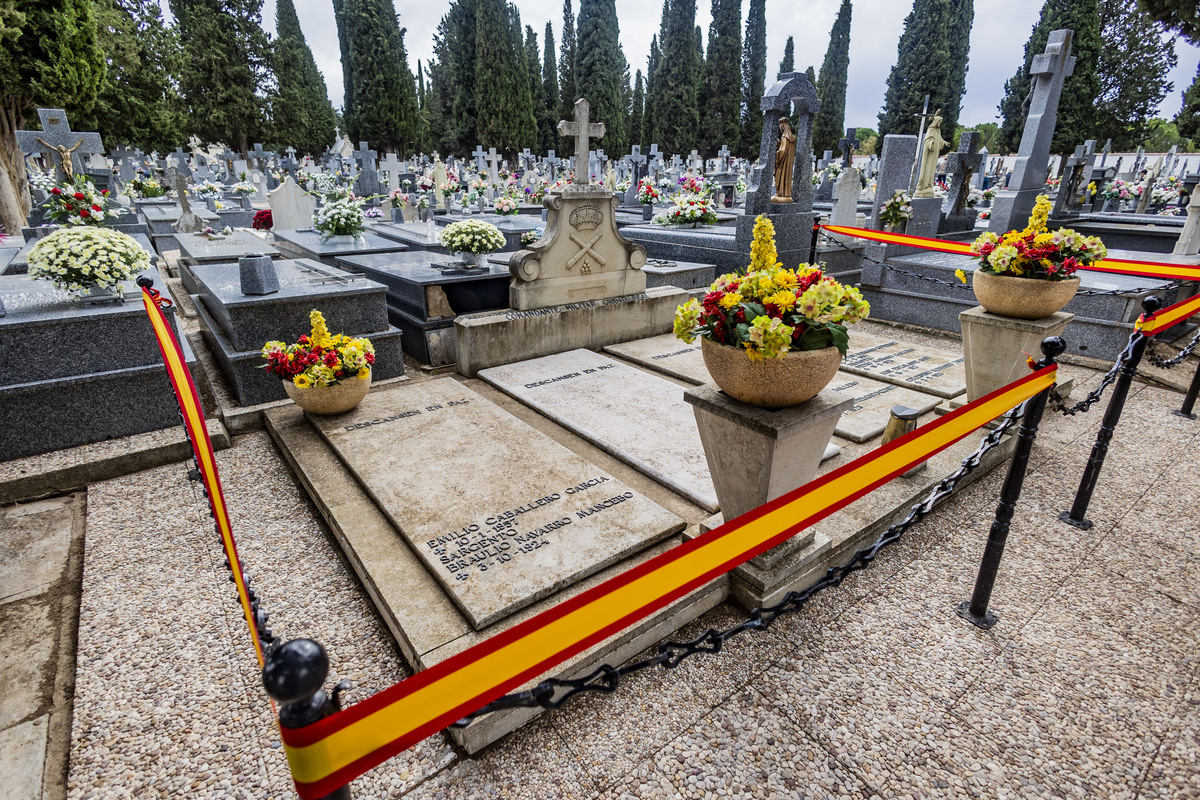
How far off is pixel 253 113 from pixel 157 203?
22.6 m

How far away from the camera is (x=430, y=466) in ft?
13.4

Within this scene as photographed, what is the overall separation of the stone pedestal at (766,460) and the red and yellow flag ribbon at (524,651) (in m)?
0.70

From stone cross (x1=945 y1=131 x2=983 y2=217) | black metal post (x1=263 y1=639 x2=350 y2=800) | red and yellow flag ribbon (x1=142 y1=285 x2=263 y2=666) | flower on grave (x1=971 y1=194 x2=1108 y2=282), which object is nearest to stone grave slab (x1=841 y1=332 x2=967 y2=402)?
flower on grave (x1=971 y1=194 x2=1108 y2=282)

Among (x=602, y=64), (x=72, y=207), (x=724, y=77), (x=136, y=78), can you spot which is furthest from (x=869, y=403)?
(x=724, y=77)

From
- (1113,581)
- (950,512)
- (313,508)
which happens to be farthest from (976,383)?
(313,508)

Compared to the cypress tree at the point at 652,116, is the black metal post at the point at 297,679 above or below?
below

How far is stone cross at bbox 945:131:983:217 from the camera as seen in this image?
1032 cm

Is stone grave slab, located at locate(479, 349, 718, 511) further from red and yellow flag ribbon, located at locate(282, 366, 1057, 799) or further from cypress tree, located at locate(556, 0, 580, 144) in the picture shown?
cypress tree, located at locate(556, 0, 580, 144)

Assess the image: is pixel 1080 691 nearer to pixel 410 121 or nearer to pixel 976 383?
pixel 976 383

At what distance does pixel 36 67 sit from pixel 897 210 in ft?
57.3

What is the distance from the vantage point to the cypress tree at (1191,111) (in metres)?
25.3

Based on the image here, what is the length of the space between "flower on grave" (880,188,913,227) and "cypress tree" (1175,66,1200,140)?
27635 millimetres

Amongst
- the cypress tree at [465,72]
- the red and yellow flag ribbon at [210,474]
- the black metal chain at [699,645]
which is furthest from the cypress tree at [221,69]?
the black metal chain at [699,645]

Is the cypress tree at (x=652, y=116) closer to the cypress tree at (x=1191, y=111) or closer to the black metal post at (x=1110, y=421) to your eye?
the cypress tree at (x=1191, y=111)
